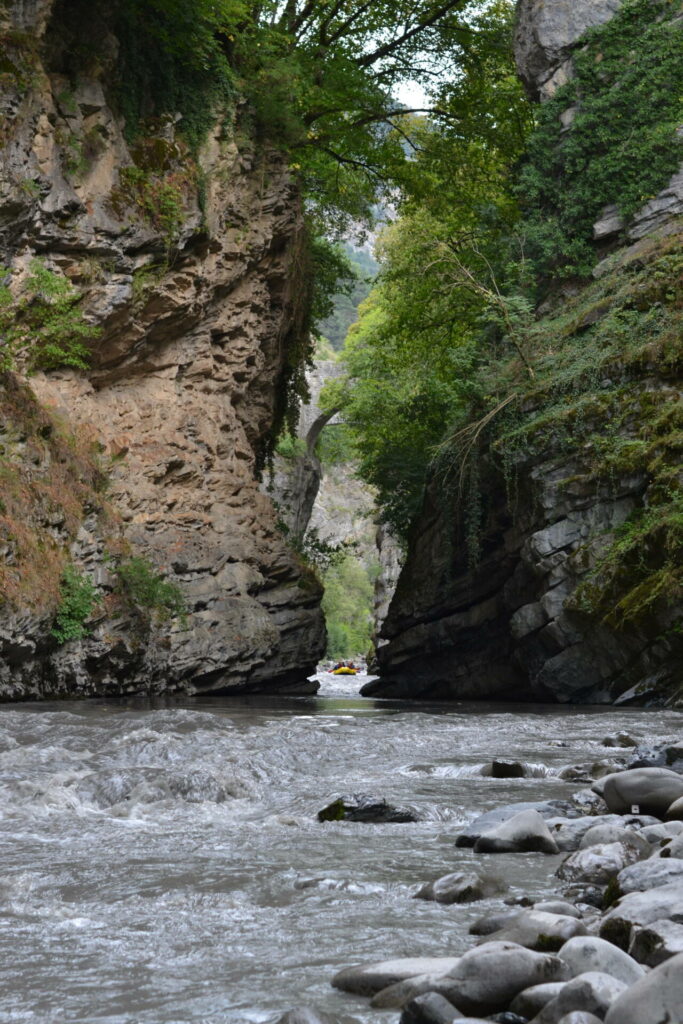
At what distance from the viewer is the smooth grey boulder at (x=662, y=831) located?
4.88 metres

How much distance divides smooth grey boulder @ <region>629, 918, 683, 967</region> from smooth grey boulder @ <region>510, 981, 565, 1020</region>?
34 centimetres

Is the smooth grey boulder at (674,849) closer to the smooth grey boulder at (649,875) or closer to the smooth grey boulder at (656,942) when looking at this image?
the smooth grey boulder at (649,875)

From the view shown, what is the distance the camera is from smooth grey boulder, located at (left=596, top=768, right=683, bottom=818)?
5.78 m

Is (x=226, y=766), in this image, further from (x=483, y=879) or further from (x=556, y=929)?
(x=556, y=929)

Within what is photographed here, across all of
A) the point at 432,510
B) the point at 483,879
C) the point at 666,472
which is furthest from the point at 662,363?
the point at 483,879

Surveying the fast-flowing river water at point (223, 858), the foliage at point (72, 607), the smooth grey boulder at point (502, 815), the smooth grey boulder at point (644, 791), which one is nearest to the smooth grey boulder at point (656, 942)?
the fast-flowing river water at point (223, 858)

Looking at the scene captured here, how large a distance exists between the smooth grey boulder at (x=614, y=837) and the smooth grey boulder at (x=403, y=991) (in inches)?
74.7

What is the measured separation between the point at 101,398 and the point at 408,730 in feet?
28.5

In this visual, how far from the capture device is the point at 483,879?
14.6 ft

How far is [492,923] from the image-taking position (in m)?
3.76

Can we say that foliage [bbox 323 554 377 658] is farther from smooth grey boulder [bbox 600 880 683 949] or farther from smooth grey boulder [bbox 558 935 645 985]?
smooth grey boulder [bbox 558 935 645 985]

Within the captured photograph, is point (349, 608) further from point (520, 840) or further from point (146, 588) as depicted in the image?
point (520, 840)

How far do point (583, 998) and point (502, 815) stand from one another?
315cm

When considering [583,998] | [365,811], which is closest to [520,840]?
[365,811]
